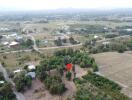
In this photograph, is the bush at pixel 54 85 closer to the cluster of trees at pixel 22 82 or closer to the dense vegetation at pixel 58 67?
the dense vegetation at pixel 58 67

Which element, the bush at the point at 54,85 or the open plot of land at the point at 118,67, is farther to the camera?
the open plot of land at the point at 118,67

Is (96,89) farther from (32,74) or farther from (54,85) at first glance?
(32,74)

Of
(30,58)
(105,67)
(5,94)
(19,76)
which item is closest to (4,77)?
(19,76)

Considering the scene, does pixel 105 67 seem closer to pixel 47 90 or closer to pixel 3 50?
pixel 47 90

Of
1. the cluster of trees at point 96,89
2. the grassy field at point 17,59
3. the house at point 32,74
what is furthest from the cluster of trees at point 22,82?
the grassy field at point 17,59

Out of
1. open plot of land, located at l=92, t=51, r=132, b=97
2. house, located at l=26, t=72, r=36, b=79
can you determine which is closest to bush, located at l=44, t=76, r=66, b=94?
house, located at l=26, t=72, r=36, b=79

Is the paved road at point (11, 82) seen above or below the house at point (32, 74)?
below

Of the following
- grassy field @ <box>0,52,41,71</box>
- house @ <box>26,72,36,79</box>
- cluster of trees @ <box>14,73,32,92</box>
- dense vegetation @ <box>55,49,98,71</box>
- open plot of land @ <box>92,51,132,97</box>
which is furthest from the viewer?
grassy field @ <box>0,52,41,71</box>

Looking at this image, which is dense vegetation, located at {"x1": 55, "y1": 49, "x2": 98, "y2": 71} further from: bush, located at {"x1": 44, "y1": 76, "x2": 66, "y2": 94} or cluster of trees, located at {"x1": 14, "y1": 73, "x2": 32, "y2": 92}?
cluster of trees, located at {"x1": 14, "y1": 73, "x2": 32, "y2": 92}
